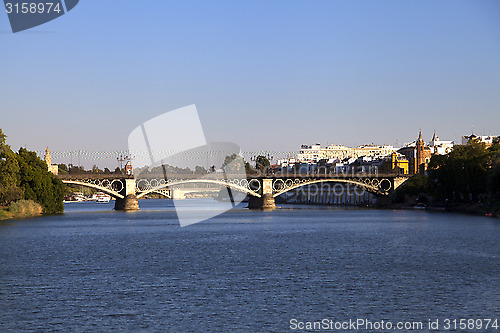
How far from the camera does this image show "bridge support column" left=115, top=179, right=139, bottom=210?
12238 cm

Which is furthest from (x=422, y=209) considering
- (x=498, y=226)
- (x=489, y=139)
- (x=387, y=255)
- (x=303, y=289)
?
(x=303, y=289)

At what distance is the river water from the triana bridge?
51292mm

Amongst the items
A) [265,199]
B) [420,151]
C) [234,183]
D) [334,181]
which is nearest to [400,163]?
[420,151]

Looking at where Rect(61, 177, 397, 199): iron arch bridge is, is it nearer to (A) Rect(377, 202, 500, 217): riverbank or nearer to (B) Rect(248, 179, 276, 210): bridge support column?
(B) Rect(248, 179, 276, 210): bridge support column

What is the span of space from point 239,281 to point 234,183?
311 ft

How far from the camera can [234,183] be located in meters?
132

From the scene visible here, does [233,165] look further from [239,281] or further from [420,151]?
[239,281]

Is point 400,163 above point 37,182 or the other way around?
above

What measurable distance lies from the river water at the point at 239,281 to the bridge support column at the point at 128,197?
5559 centimetres

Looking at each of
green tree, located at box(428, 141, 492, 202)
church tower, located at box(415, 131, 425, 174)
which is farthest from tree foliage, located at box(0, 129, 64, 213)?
→ church tower, located at box(415, 131, 425, 174)

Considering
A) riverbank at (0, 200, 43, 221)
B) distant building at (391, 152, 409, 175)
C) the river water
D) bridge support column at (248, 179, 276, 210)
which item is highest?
distant building at (391, 152, 409, 175)

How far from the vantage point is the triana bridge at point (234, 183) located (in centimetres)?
11762

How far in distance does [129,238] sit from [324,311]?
135 feet

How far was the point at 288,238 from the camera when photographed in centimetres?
6656
